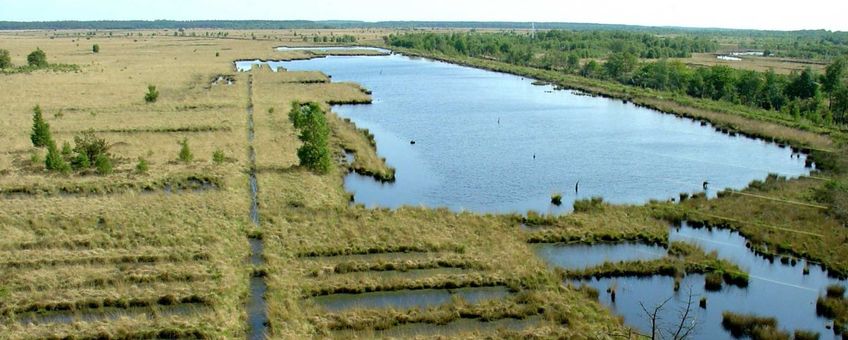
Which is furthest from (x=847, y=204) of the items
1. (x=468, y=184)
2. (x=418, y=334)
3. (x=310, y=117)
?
(x=310, y=117)

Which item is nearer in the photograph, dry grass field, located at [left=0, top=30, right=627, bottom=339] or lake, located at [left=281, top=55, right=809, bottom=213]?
dry grass field, located at [left=0, top=30, right=627, bottom=339]

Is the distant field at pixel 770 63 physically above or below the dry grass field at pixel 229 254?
above

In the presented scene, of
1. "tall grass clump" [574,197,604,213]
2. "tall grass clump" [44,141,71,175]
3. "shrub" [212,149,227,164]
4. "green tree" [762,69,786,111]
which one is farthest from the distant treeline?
"tall grass clump" [44,141,71,175]

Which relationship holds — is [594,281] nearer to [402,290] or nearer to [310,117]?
[402,290]

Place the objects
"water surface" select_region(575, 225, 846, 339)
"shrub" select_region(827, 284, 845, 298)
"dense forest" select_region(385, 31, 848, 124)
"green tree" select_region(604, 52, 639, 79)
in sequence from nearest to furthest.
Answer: "water surface" select_region(575, 225, 846, 339) < "shrub" select_region(827, 284, 845, 298) < "dense forest" select_region(385, 31, 848, 124) < "green tree" select_region(604, 52, 639, 79)

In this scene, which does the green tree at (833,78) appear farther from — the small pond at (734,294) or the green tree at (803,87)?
the small pond at (734,294)

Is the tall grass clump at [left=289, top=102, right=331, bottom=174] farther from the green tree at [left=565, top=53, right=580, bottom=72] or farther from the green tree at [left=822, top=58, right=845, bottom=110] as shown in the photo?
the green tree at [left=565, top=53, right=580, bottom=72]

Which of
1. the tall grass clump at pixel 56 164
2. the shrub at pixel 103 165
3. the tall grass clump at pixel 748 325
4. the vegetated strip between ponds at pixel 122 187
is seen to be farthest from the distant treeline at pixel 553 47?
the tall grass clump at pixel 748 325

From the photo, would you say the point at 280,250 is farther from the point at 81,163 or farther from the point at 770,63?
the point at 770,63
